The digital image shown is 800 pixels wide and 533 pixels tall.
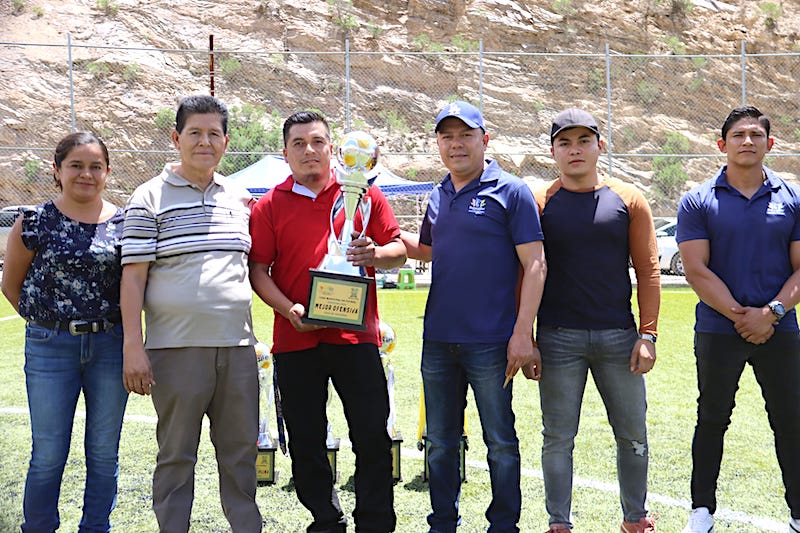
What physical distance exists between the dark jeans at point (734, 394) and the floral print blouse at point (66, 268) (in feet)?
8.26

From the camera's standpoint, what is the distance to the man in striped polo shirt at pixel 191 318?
3141mm

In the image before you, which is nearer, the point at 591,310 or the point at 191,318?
the point at 191,318

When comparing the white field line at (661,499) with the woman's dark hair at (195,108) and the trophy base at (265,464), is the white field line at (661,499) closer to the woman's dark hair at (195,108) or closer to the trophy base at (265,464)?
the trophy base at (265,464)

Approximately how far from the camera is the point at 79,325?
321cm

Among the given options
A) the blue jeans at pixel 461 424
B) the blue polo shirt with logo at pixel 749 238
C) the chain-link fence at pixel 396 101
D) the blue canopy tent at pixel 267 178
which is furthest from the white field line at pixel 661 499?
the chain-link fence at pixel 396 101

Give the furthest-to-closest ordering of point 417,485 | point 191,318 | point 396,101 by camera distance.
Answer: point 396,101 → point 417,485 → point 191,318

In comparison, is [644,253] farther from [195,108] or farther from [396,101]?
[396,101]

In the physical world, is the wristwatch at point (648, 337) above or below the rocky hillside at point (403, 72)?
below

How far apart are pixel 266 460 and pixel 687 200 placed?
2512mm

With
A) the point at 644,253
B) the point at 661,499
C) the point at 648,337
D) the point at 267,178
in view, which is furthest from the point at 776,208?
the point at 267,178

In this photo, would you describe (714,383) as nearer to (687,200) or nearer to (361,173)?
(687,200)

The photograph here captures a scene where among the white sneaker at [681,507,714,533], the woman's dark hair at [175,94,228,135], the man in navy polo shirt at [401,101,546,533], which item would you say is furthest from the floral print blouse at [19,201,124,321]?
the white sneaker at [681,507,714,533]

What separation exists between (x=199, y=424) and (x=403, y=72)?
2846cm

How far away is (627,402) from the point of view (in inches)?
134
